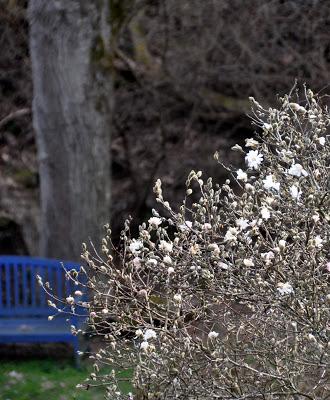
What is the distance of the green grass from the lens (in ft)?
20.7

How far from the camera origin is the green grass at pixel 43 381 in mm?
6320

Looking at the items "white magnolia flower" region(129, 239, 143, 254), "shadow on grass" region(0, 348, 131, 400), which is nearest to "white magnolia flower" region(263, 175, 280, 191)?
"white magnolia flower" region(129, 239, 143, 254)

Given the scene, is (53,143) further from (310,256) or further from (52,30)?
(310,256)

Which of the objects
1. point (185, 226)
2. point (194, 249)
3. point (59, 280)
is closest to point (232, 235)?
point (194, 249)

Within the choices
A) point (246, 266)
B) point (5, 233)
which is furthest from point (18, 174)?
point (246, 266)

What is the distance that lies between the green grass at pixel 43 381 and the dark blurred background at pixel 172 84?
329 centimetres

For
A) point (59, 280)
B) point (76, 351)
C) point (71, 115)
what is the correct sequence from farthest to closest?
point (71, 115) → point (59, 280) → point (76, 351)

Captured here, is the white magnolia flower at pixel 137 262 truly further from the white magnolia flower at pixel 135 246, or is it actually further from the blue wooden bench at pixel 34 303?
the blue wooden bench at pixel 34 303

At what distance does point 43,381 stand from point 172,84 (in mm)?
4876

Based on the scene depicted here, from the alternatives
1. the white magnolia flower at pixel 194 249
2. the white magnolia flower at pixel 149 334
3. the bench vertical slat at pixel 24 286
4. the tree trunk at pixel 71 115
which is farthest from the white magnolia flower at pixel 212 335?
the tree trunk at pixel 71 115

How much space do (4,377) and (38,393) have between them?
561mm

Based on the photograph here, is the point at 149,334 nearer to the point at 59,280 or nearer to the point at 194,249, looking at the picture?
the point at 194,249

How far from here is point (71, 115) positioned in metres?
7.86

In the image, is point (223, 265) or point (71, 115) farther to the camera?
point (71, 115)
